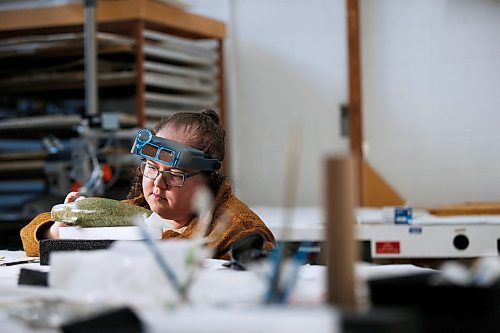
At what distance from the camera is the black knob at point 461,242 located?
297 cm

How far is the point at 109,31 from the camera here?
4.23m

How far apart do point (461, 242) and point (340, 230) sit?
2299 millimetres

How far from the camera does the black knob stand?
117 inches

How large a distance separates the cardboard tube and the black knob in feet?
7.44

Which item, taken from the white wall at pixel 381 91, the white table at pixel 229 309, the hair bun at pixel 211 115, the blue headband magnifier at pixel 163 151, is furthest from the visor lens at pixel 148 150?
the white wall at pixel 381 91

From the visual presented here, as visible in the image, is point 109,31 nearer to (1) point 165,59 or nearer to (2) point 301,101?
(1) point 165,59

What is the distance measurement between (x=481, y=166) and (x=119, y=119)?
5.54 ft

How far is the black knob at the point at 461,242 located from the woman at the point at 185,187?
3.66ft

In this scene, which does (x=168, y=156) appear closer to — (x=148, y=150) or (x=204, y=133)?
(x=148, y=150)

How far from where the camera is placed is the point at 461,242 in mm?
2973

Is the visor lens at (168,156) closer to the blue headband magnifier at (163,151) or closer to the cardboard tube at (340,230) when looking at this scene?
the blue headband magnifier at (163,151)

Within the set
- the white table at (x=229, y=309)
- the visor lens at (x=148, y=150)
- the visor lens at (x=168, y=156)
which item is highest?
the visor lens at (x=148, y=150)

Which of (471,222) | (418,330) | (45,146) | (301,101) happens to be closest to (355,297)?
(418,330)

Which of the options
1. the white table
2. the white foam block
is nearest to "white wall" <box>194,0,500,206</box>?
Answer: the white foam block
